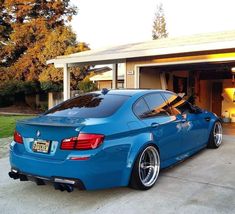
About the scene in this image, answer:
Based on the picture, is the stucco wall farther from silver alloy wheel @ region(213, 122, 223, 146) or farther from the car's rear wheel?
the car's rear wheel

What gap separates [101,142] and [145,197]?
105 centimetres

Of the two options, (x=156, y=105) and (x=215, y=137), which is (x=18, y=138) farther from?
(x=215, y=137)

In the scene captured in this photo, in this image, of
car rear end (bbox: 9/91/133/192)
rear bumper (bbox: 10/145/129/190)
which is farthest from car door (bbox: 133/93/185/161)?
rear bumper (bbox: 10/145/129/190)

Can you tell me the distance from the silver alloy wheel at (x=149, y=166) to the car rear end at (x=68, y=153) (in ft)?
2.06

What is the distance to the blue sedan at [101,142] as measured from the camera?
13.1 ft

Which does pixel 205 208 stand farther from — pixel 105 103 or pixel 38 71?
pixel 38 71

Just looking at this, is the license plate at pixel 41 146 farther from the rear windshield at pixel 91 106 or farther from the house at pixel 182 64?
the house at pixel 182 64

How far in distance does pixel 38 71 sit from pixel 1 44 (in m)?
4.30

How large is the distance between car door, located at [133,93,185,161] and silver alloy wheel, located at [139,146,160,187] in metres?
0.17

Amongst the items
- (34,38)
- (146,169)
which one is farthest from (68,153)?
(34,38)

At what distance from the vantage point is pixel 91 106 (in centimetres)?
494

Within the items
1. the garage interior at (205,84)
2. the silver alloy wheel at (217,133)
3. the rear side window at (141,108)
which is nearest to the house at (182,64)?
the garage interior at (205,84)

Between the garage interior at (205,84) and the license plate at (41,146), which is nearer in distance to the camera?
the license plate at (41,146)

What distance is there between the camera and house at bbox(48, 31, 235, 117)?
31.5 feet
